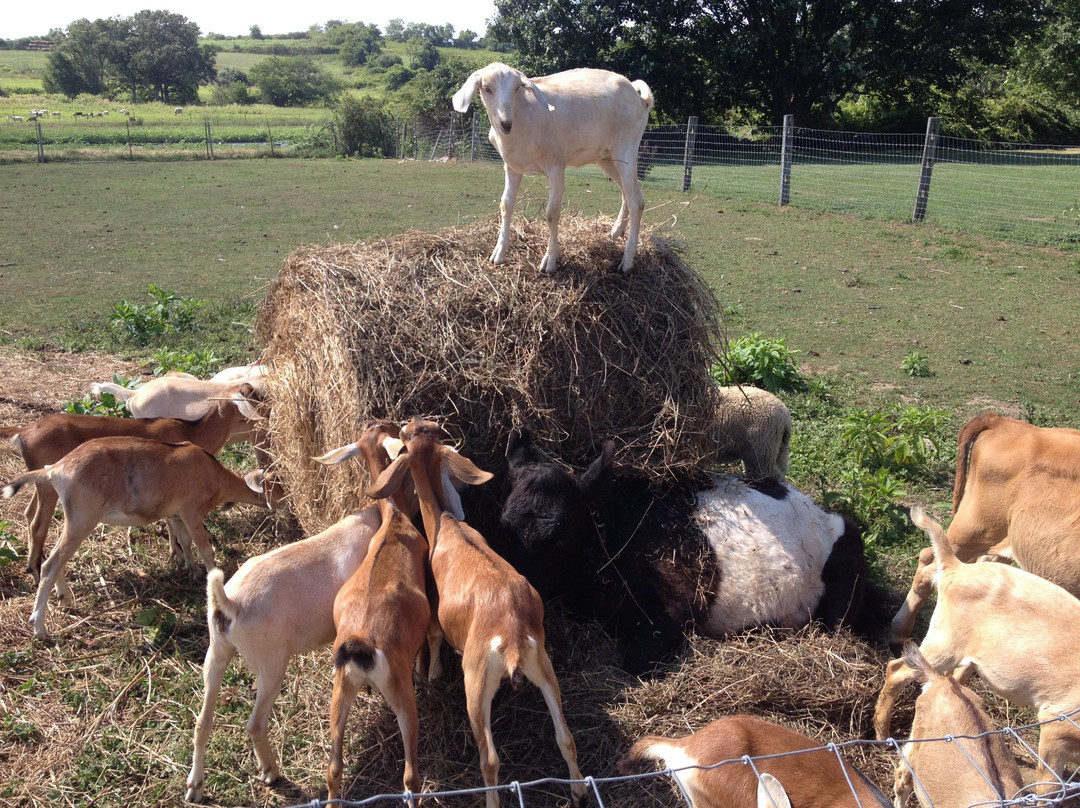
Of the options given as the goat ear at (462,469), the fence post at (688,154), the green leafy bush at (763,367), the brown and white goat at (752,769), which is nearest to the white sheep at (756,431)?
the green leafy bush at (763,367)

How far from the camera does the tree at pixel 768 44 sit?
31688 mm

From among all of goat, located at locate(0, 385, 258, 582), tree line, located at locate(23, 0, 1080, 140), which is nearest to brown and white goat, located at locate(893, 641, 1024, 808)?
goat, located at locate(0, 385, 258, 582)

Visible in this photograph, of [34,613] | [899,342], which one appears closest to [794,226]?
[899,342]

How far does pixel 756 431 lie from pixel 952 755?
3.32 meters

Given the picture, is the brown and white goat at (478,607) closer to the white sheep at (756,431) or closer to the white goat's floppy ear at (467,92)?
the white goat's floppy ear at (467,92)

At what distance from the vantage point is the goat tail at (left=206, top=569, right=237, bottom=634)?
12.5 feet

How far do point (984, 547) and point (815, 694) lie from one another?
171cm

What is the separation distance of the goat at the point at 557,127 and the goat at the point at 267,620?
240 centimetres

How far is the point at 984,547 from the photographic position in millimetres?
5242

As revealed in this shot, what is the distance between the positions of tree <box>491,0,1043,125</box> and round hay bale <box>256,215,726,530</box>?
92.8 feet

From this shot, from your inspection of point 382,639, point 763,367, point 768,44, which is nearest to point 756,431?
point 763,367

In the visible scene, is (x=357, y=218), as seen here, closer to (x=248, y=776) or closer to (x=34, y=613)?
(x=34, y=613)

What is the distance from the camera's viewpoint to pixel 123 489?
510cm

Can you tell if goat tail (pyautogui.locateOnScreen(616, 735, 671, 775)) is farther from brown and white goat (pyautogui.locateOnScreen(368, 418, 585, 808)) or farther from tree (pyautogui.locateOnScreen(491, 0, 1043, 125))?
tree (pyautogui.locateOnScreen(491, 0, 1043, 125))
